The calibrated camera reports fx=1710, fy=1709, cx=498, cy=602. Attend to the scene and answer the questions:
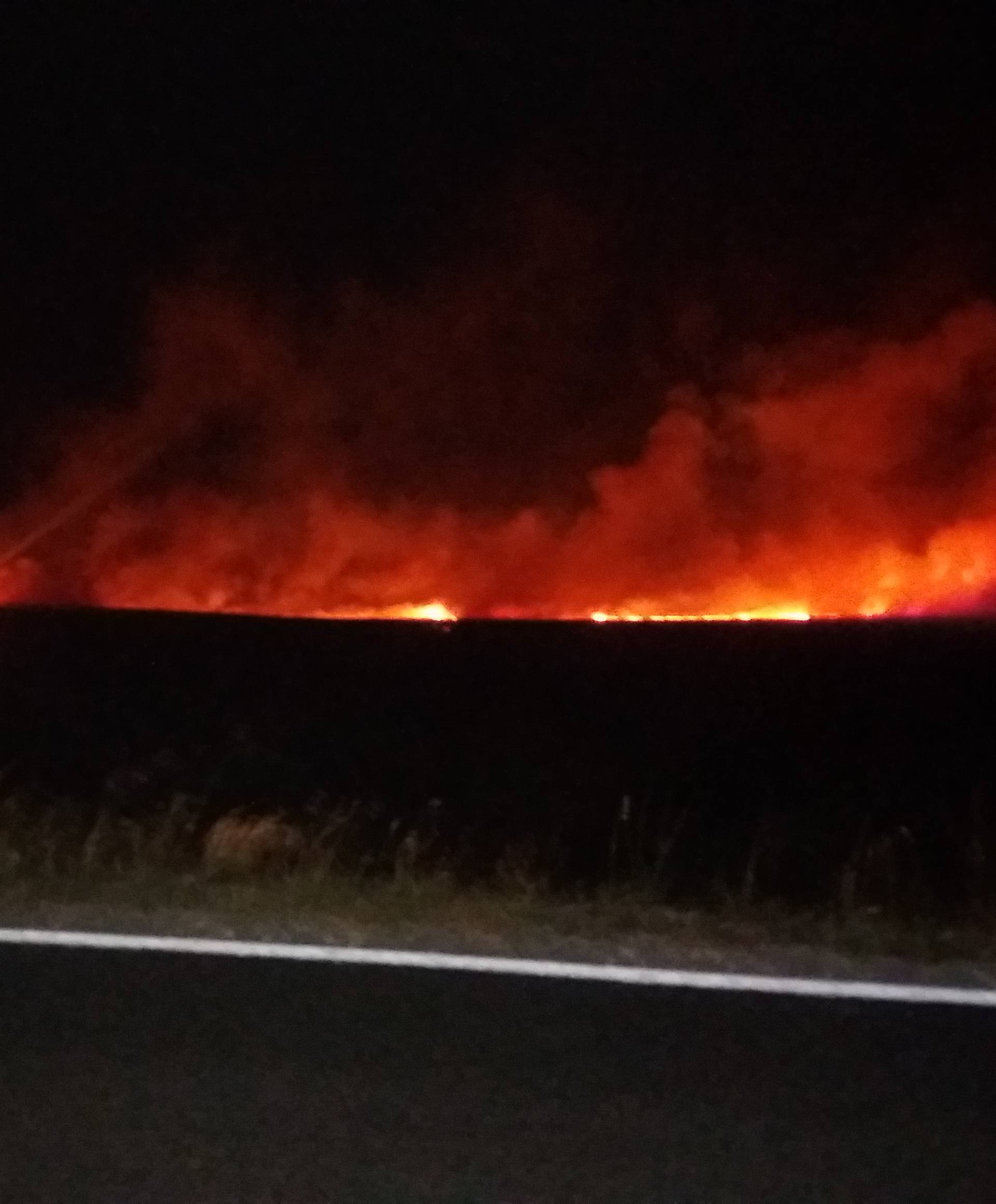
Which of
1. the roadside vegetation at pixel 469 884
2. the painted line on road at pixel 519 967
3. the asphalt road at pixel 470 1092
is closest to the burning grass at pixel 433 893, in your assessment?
the roadside vegetation at pixel 469 884

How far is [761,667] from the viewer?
13219 millimetres

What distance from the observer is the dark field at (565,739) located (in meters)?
9.80

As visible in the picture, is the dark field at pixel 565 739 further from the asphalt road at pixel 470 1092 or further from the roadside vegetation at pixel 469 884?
the asphalt road at pixel 470 1092

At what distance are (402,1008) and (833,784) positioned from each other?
559 centimetres

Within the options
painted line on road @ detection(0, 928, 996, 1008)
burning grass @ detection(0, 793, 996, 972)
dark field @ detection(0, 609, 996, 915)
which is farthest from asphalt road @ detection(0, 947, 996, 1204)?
dark field @ detection(0, 609, 996, 915)

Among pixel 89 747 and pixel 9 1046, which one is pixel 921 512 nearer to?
pixel 89 747

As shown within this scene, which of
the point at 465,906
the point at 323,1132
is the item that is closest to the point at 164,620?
the point at 465,906

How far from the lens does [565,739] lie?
40.5 ft

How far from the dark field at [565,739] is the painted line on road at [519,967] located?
237cm

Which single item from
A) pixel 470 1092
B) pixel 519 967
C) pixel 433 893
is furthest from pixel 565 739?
pixel 470 1092

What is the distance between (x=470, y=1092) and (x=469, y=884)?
Result: 3946 mm

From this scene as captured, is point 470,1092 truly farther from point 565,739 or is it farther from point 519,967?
point 565,739

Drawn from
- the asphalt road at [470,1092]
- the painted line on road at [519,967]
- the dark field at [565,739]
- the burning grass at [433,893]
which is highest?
the dark field at [565,739]

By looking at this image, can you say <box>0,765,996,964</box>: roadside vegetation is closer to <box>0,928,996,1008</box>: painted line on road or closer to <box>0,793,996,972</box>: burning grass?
<box>0,793,996,972</box>: burning grass
